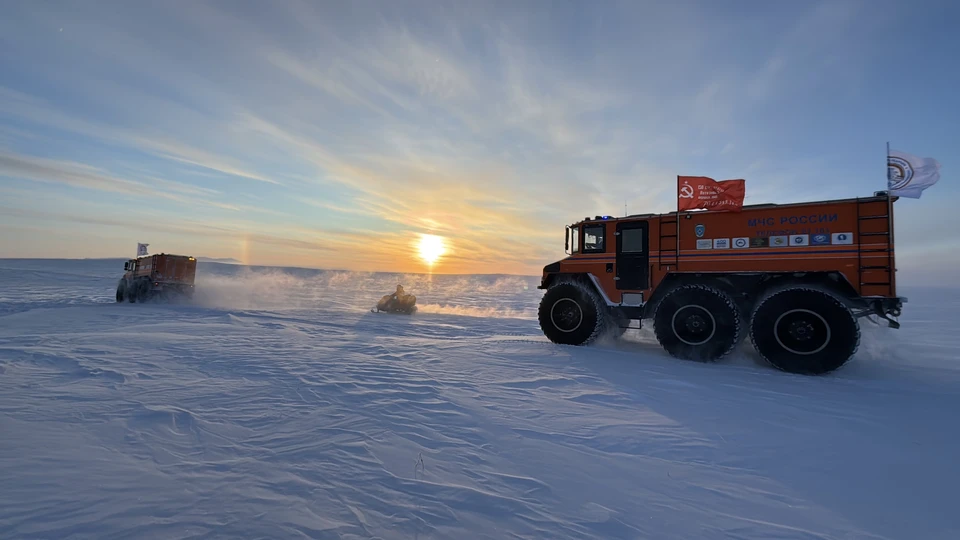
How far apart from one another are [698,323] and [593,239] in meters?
2.94

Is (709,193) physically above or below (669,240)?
above

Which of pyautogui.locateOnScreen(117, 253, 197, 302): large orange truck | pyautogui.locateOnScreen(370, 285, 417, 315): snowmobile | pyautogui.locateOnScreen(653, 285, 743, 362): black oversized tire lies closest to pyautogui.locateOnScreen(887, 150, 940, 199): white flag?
pyautogui.locateOnScreen(653, 285, 743, 362): black oversized tire

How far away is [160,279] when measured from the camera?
19.4 m

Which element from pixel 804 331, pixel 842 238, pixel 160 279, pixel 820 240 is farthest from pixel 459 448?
pixel 160 279

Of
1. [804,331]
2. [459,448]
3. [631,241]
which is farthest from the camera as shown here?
[631,241]

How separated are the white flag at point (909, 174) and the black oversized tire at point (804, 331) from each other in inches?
80.0

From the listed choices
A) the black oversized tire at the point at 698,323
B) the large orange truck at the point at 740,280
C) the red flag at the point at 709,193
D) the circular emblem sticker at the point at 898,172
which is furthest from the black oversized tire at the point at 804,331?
the circular emblem sticker at the point at 898,172

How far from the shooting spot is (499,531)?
2344 mm

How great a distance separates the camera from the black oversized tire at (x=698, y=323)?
7520 mm

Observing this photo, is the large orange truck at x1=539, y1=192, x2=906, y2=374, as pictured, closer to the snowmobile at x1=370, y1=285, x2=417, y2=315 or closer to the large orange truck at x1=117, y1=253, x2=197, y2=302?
the snowmobile at x1=370, y1=285, x2=417, y2=315

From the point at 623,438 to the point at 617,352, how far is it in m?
4.93

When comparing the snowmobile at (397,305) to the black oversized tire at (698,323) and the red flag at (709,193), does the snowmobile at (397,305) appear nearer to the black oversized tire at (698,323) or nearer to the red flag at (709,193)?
the black oversized tire at (698,323)

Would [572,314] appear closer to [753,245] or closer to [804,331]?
[753,245]

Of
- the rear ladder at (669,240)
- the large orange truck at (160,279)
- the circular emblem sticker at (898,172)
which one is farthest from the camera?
the large orange truck at (160,279)
